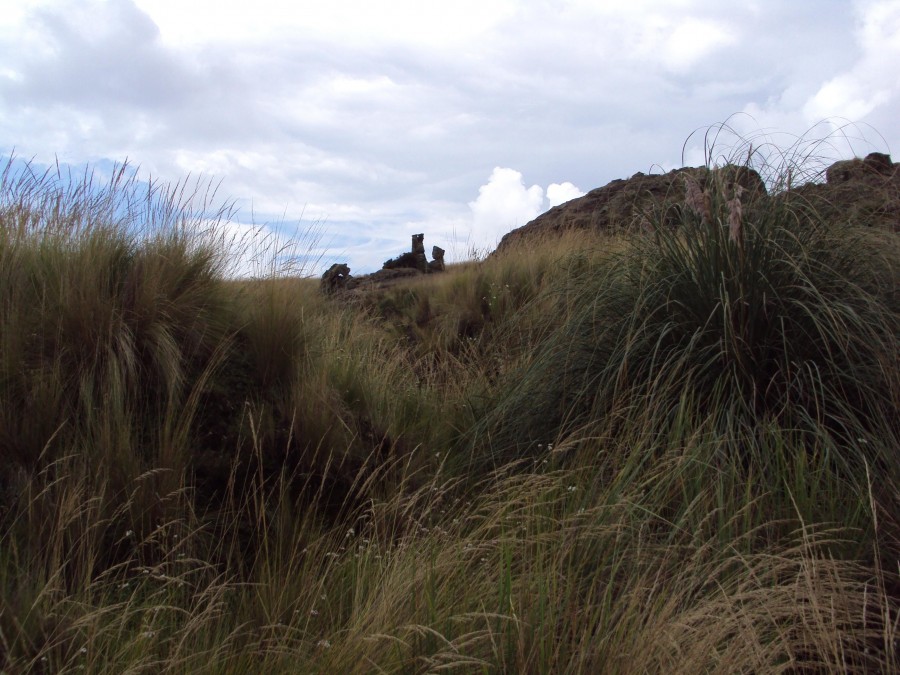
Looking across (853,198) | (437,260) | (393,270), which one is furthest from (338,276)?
(853,198)

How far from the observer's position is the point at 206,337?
439cm

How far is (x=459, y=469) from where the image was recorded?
455 cm

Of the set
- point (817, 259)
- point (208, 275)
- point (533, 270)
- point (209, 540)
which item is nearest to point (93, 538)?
point (209, 540)

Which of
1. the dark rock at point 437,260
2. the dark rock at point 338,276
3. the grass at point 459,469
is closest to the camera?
the grass at point 459,469

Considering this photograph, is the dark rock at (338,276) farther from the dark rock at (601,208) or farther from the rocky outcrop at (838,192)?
the rocky outcrop at (838,192)

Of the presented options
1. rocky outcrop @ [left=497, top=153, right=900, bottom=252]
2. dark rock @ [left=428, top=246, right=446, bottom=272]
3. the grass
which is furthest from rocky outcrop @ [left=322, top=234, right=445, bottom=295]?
the grass

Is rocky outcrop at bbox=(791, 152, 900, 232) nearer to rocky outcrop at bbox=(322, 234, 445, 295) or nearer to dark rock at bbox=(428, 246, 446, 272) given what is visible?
rocky outcrop at bbox=(322, 234, 445, 295)

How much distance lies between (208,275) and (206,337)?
62cm

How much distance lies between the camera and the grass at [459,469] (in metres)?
2.55

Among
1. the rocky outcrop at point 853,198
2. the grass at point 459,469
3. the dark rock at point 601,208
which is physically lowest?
the grass at point 459,469

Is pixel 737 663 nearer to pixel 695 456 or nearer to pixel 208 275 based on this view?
pixel 695 456

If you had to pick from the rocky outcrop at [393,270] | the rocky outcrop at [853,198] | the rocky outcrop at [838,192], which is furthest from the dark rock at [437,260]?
the rocky outcrop at [853,198]

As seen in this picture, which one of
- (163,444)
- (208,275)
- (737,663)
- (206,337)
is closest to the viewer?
(737,663)

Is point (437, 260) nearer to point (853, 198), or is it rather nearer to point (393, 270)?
point (393, 270)
